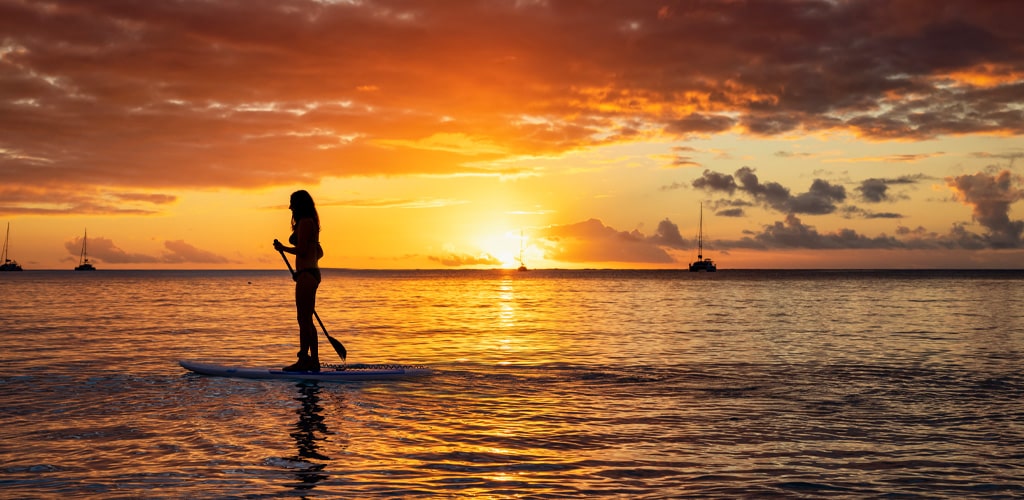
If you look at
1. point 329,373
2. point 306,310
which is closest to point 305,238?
point 306,310

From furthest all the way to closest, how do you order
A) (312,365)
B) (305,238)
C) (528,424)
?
(312,365) → (305,238) → (528,424)

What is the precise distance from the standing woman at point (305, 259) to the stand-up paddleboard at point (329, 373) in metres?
0.27

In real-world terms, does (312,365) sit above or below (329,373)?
above

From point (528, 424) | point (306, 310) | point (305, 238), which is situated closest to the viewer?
point (528, 424)

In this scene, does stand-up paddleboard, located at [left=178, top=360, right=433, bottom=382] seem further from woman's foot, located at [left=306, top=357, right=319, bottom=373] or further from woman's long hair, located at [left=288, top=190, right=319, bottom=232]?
woman's long hair, located at [left=288, top=190, right=319, bottom=232]

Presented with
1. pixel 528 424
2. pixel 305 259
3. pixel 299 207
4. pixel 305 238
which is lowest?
pixel 528 424

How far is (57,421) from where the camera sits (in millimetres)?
13492

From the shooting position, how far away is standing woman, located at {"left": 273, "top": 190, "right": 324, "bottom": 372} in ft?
61.7

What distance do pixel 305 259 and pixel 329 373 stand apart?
8.76 ft

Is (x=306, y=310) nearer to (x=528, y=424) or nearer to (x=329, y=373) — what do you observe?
(x=329, y=373)

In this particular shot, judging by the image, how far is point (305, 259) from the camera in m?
19.0

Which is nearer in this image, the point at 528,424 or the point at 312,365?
the point at 528,424

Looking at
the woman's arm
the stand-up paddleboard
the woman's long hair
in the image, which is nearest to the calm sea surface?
the stand-up paddleboard

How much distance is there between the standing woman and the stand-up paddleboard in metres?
0.27
